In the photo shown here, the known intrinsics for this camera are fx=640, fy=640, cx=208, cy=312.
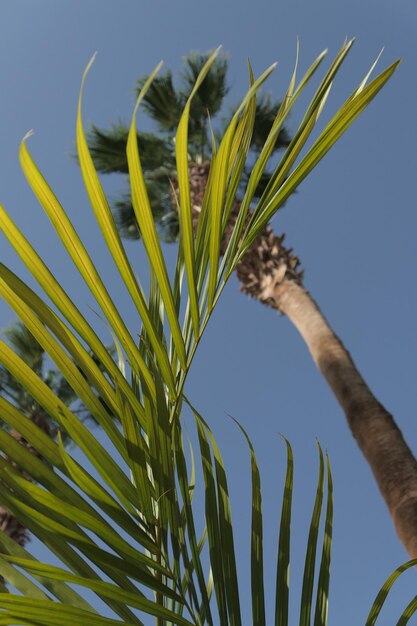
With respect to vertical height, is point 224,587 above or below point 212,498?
below

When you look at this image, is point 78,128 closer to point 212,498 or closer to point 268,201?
point 268,201

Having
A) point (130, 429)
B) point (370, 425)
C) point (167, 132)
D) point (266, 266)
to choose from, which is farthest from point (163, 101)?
point (130, 429)

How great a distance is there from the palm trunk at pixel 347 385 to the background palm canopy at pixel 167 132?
8.56ft

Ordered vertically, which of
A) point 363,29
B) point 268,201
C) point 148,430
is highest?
point 363,29

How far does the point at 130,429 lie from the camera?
1.12 metres

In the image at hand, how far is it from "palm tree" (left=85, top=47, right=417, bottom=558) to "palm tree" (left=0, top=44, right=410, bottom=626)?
0.51 feet

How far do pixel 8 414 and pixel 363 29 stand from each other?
49.5 ft

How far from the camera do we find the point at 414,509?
326 centimetres

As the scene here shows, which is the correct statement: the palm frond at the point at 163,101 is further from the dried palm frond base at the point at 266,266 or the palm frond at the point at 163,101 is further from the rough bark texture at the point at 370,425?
the rough bark texture at the point at 370,425

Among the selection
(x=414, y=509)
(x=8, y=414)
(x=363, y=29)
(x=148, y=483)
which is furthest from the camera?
(x=363, y=29)

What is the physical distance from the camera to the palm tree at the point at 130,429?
1.08 m

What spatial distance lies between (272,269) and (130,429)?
7.47 meters

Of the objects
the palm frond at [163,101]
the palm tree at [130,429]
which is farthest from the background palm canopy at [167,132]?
the palm tree at [130,429]

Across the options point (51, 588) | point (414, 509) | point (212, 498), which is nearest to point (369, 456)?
point (414, 509)
